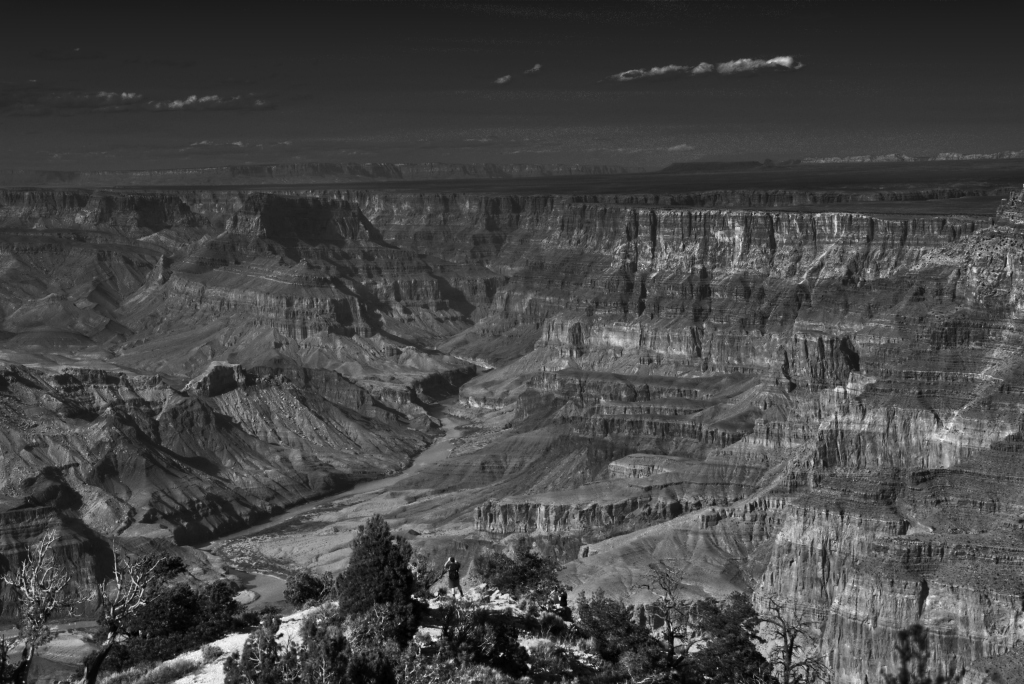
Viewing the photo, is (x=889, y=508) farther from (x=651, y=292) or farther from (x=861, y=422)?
(x=651, y=292)

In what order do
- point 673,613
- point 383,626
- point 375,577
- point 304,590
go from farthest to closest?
point 304,590 → point 673,613 → point 375,577 → point 383,626

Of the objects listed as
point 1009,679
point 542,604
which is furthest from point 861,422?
point 1009,679

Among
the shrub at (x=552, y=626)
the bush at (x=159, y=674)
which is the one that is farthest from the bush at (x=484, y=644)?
the bush at (x=159, y=674)

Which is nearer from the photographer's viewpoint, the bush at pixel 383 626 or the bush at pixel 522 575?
the bush at pixel 383 626

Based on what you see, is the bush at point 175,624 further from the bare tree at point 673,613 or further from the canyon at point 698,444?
the canyon at point 698,444

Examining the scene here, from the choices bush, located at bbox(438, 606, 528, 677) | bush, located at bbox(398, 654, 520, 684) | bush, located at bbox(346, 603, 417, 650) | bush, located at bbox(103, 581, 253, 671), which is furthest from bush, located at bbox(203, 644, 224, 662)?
bush, located at bbox(398, 654, 520, 684)

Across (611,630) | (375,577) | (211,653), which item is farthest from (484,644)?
(211,653)

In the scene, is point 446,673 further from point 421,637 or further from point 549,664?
point 549,664
